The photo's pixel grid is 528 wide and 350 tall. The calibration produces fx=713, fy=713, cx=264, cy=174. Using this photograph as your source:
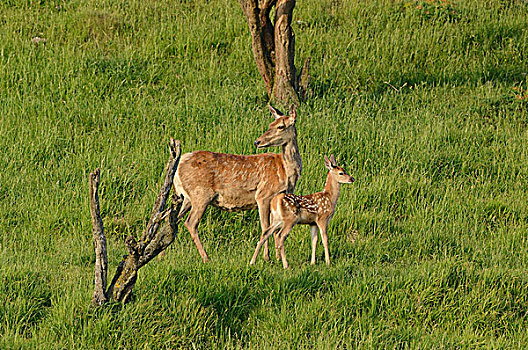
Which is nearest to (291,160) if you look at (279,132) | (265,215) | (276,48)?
(279,132)

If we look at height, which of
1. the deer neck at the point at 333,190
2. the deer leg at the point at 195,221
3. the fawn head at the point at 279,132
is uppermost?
the fawn head at the point at 279,132

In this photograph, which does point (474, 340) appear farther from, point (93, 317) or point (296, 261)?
point (93, 317)

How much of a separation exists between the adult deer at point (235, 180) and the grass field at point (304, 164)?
55 centimetres

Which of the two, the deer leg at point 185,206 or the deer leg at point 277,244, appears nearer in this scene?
the deer leg at point 277,244

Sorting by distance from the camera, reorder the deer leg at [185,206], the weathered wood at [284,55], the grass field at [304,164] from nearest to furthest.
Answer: the grass field at [304,164] → the deer leg at [185,206] → the weathered wood at [284,55]

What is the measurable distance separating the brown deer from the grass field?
0.96 feet

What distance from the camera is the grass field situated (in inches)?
250

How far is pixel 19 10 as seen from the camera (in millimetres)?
13812

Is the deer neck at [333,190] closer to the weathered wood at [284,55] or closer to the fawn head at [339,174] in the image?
the fawn head at [339,174]

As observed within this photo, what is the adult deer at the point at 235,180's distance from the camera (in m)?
7.60

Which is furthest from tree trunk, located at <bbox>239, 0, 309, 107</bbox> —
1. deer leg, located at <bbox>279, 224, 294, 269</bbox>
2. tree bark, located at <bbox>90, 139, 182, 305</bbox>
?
tree bark, located at <bbox>90, 139, 182, 305</bbox>

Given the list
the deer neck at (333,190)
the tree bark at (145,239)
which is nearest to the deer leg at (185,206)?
the deer neck at (333,190)

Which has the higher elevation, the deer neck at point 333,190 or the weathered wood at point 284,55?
the weathered wood at point 284,55

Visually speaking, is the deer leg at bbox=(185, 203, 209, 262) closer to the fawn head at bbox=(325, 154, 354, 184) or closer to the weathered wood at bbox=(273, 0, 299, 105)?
the fawn head at bbox=(325, 154, 354, 184)
